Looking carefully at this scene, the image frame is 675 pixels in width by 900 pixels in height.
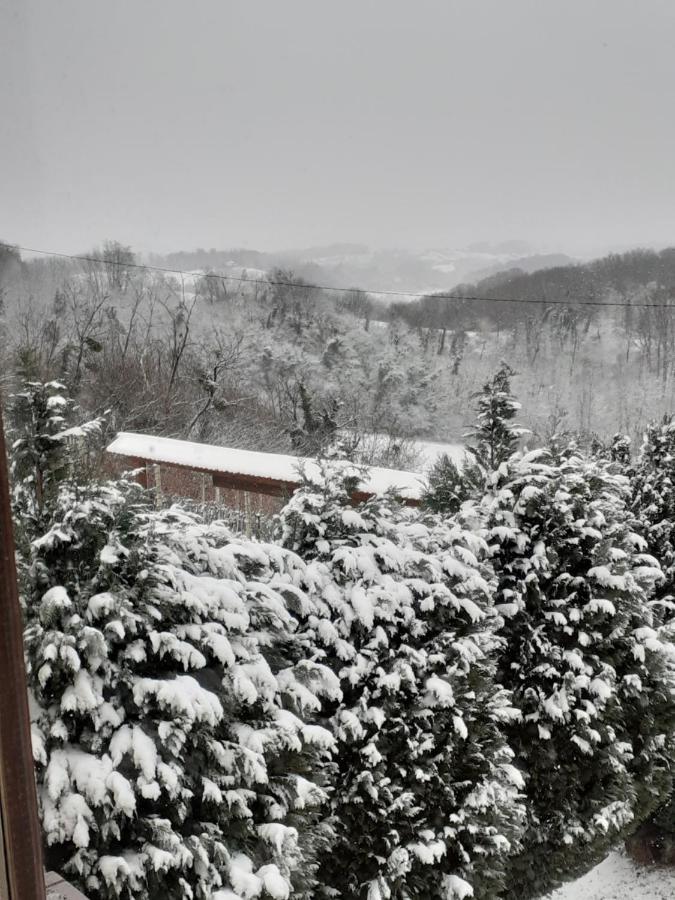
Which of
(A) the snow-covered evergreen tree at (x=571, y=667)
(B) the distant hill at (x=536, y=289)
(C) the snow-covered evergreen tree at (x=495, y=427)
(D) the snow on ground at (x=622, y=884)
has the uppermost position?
(B) the distant hill at (x=536, y=289)

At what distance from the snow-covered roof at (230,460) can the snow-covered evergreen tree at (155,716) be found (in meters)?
0.59

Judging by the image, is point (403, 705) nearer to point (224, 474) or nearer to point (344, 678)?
point (344, 678)

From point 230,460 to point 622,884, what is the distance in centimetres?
192

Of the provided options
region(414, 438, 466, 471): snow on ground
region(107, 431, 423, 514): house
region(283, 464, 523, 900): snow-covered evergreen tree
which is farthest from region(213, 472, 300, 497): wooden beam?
region(283, 464, 523, 900): snow-covered evergreen tree

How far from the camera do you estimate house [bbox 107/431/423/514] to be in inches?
76.7

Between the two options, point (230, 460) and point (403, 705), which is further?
point (230, 460)

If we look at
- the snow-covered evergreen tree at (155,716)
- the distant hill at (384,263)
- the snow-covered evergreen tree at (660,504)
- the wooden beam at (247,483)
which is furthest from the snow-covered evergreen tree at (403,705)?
the distant hill at (384,263)

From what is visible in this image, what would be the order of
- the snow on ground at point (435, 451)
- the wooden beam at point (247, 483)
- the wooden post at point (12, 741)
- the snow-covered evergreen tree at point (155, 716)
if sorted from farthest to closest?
the wooden beam at point (247, 483)
the snow on ground at point (435, 451)
the snow-covered evergreen tree at point (155, 716)
the wooden post at point (12, 741)

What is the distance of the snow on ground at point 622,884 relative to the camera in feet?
7.56

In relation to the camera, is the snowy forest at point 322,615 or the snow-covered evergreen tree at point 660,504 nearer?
the snowy forest at point 322,615

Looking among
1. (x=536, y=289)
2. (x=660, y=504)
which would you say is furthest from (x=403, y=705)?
(x=536, y=289)

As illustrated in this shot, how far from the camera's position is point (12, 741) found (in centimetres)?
54

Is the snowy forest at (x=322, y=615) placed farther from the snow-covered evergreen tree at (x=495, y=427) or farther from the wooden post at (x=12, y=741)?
the wooden post at (x=12, y=741)

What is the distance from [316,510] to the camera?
145cm
